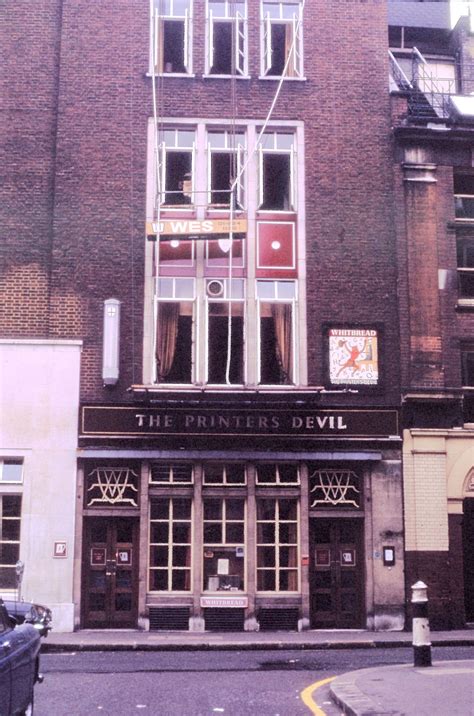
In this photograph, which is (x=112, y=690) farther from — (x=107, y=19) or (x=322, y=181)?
(x=107, y=19)

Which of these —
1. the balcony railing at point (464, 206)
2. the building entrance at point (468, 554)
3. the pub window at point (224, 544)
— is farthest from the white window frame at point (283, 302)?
the building entrance at point (468, 554)

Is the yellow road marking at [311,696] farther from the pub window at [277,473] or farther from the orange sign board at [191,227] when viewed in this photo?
the orange sign board at [191,227]

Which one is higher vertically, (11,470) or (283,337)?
(283,337)

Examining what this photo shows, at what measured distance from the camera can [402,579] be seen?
20.9 metres

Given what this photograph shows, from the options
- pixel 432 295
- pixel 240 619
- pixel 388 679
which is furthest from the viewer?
pixel 432 295

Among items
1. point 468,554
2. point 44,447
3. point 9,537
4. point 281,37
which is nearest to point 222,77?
point 281,37

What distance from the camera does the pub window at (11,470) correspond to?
821 inches

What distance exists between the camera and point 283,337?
21.9m

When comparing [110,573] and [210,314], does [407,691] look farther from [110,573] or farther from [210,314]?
[210,314]

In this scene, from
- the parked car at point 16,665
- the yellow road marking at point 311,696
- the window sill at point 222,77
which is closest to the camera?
the parked car at point 16,665

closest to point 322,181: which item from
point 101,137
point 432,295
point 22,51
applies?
point 432,295

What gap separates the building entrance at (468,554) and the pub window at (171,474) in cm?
625

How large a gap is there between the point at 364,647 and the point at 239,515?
427 centimetres

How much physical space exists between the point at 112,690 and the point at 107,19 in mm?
16626
